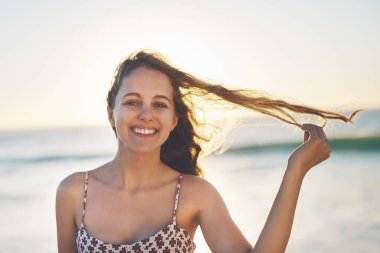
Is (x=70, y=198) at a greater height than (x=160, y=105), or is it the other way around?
(x=160, y=105)

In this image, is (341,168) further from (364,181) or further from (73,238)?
(73,238)

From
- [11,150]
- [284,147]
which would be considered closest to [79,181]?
[284,147]

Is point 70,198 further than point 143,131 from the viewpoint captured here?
Yes

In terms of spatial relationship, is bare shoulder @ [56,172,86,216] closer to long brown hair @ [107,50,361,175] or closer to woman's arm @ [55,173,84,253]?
woman's arm @ [55,173,84,253]

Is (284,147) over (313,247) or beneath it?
beneath

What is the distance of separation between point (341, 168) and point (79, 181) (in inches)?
380

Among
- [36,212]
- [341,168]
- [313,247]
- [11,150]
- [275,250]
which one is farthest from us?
[11,150]

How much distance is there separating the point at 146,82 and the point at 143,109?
17 centimetres

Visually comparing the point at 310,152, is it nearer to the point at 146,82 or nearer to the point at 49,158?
the point at 146,82

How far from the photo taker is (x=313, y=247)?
246 inches

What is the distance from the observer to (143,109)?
340 centimetres

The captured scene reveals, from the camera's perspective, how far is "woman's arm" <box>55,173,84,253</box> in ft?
11.9

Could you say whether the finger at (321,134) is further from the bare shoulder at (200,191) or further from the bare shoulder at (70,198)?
the bare shoulder at (70,198)

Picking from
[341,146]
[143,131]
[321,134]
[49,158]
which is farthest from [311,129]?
[49,158]
